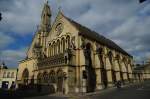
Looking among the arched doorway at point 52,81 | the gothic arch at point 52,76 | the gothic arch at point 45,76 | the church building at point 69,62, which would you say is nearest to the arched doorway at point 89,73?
the church building at point 69,62

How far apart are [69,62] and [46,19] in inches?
745

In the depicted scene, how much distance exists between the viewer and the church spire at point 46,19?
46.5 meters

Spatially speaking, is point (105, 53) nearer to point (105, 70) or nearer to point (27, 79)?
point (105, 70)

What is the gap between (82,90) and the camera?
31656 mm

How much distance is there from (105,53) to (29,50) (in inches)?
895

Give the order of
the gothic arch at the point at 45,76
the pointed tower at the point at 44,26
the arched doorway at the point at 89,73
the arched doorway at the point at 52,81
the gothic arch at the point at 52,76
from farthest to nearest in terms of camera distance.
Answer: the pointed tower at the point at 44,26, the gothic arch at the point at 45,76, the arched doorway at the point at 89,73, the gothic arch at the point at 52,76, the arched doorway at the point at 52,81

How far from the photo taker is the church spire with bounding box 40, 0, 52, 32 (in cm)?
4647

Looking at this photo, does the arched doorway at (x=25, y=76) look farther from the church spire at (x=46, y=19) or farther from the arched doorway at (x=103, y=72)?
the arched doorway at (x=103, y=72)

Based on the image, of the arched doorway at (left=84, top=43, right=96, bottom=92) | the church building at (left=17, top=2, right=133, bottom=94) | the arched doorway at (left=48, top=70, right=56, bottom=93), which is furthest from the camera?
the arched doorway at (left=84, top=43, right=96, bottom=92)

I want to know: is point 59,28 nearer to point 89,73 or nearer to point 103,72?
point 89,73

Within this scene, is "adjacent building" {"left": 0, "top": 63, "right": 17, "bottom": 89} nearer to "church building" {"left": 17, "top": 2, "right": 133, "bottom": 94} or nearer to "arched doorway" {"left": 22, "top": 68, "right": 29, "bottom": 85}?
"church building" {"left": 17, "top": 2, "right": 133, "bottom": 94}

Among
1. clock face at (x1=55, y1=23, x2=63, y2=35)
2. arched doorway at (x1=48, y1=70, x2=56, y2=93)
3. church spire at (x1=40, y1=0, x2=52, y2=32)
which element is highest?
church spire at (x1=40, y1=0, x2=52, y2=32)

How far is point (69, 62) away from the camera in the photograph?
107 feet

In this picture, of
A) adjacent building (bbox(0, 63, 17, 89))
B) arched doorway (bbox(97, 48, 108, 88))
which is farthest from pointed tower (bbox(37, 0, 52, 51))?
adjacent building (bbox(0, 63, 17, 89))
